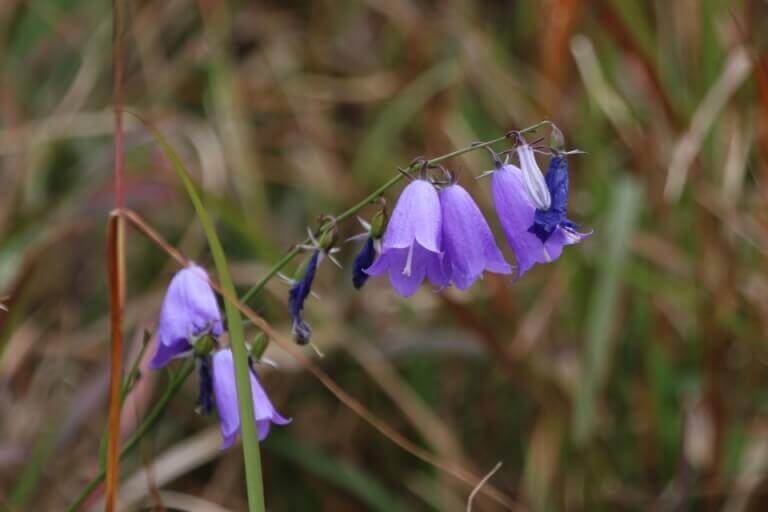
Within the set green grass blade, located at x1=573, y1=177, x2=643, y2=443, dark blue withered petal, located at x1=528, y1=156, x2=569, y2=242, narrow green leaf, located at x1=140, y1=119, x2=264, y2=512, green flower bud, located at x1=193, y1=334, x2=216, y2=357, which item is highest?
green grass blade, located at x1=573, y1=177, x2=643, y2=443

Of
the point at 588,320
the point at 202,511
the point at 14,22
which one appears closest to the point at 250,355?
the point at 202,511

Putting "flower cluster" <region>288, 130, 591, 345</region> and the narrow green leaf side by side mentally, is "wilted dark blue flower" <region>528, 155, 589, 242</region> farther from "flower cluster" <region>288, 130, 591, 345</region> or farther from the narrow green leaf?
the narrow green leaf

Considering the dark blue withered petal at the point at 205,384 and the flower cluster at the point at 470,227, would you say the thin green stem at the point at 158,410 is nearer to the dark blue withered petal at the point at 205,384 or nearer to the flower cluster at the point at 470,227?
the dark blue withered petal at the point at 205,384

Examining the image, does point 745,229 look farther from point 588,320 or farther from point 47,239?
point 47,239

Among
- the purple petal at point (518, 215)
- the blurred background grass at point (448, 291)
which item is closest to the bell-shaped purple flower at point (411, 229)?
the purple petal at point (518, 215)

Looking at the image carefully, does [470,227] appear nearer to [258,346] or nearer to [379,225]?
[379,225]

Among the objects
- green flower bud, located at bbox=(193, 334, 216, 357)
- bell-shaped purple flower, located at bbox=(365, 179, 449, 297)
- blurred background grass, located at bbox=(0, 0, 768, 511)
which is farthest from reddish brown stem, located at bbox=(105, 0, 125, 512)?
blurred background grass, located at bbox=(0, 0, 768, 511)
